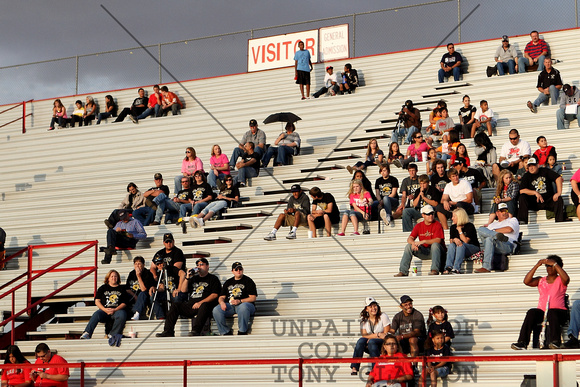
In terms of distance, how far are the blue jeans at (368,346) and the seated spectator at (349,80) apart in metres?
11.0

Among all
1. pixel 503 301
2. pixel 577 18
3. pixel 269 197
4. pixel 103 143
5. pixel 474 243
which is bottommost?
pixel 503 301

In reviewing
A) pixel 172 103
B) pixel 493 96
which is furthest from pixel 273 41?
pixel 493 96

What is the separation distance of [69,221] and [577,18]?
12666mm

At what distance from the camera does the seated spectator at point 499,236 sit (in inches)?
482

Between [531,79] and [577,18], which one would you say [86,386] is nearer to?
[531,79]

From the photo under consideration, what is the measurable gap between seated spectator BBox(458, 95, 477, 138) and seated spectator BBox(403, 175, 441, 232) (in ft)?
10.7

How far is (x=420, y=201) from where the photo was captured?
14180mm

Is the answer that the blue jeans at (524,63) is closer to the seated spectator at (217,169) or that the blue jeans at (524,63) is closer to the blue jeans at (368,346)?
the seated spectator at (217,169)

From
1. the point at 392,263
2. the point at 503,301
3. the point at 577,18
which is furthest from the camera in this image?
the point at 577,18

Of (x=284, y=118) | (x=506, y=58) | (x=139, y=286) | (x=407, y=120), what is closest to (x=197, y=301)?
(x=139, y=286)

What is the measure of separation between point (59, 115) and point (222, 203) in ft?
29.7

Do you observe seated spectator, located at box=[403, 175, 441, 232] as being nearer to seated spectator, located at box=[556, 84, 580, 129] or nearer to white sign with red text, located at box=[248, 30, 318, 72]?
seated spectator, located at box=[556, 84, 580, 129]

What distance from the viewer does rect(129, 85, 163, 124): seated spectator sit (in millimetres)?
22266

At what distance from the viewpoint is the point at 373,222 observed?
47.9 feet
